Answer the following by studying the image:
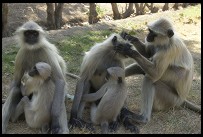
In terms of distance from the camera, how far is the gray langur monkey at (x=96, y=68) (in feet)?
16.5

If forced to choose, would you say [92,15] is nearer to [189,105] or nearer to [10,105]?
[189,105]

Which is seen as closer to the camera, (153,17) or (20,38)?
(20,38)

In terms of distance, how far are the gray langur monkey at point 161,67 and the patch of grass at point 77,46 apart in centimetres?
209

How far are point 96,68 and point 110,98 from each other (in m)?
0.53

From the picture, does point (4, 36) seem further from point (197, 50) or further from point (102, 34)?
point (197, 50)

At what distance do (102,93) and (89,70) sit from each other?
348 mm

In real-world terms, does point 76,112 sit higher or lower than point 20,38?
Result: lower

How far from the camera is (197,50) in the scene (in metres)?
8.67

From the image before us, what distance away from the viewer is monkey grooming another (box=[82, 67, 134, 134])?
4.77 meters

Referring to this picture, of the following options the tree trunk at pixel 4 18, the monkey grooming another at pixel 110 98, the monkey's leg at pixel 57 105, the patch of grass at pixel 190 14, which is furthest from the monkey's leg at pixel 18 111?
the patch of grass at pixel 190 14

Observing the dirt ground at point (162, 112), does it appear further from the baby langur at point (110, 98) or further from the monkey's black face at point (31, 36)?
the monkey's black face at point (31, 36)

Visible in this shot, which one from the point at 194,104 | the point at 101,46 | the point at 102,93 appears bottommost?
the point at 194,104

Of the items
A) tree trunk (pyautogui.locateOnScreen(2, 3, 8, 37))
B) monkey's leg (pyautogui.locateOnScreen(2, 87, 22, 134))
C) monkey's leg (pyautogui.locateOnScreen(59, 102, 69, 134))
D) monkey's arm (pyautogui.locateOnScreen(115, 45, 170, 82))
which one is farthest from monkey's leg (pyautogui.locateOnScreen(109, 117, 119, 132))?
tree trunk (pyautogui.locateOnScreen(2, 3, 8, 37))

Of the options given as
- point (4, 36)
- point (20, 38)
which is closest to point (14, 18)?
point (4, 36)
